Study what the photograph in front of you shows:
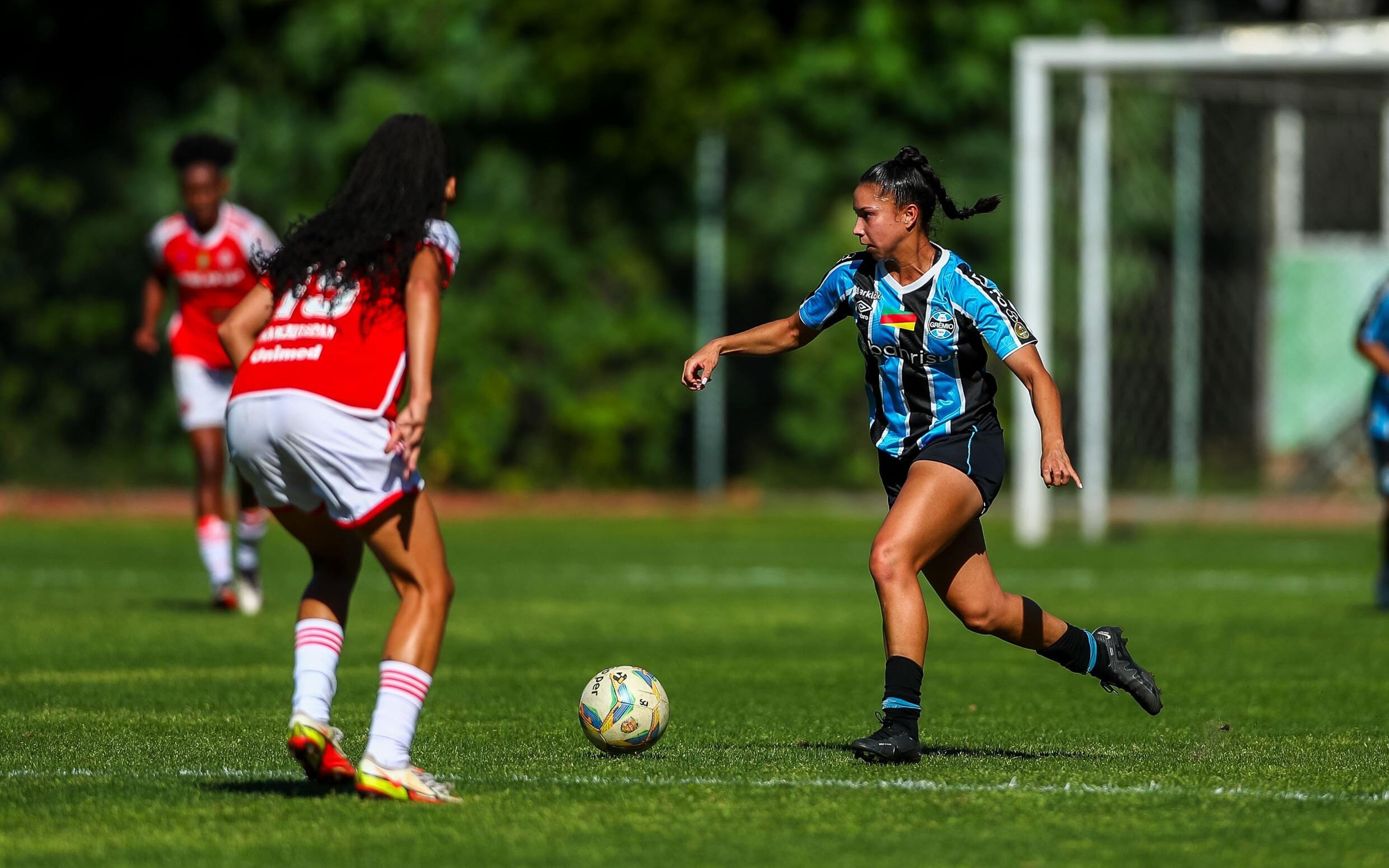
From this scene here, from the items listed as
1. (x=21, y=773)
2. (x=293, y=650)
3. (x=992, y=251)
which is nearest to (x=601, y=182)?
(x=992, y=251)

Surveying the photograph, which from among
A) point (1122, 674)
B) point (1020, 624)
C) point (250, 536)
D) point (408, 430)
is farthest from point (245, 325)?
point (250, 536)

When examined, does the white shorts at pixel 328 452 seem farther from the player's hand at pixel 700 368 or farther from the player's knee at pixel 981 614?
the player's knee at pixel 981 614

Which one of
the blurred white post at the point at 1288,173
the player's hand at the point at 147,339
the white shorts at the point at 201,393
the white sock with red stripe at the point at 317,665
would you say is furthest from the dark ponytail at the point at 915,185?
the blurred white post at the point at 1288,173

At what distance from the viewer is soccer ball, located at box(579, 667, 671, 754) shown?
654 centimetres

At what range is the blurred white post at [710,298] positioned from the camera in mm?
22750

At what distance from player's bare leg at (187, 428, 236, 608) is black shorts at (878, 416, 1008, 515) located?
6054mm

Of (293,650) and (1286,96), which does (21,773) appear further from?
(1286,96)

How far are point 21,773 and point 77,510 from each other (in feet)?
54.3

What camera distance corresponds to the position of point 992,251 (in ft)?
74.9

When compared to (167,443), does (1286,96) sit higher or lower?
higher

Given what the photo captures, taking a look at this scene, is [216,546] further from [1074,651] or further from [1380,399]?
[1380,399]

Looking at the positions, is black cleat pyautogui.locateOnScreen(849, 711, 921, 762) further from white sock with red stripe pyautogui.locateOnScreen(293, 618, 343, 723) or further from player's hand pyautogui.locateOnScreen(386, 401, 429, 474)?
player's hand pyautogui.locateOnScreen(386, 401, 429, 474)

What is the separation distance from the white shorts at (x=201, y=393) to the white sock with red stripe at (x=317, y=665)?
253 inches

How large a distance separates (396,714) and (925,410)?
7.32ft
